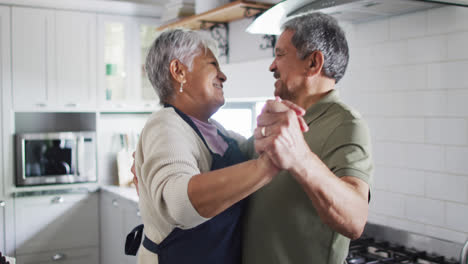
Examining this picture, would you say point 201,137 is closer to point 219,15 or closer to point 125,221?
point 219,15

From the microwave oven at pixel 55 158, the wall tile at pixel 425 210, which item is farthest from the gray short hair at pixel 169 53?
the microwave oven at pixel 55 158

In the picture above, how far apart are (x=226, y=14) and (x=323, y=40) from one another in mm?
1906

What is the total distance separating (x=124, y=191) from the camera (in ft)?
12.4

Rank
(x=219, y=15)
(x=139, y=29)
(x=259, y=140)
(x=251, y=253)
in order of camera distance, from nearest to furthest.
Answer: (x=259, y=140) → (x=251, y=253) → (x=219, y=15) → (x=139, y=29)

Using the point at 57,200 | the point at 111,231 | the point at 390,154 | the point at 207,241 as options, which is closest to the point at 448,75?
the point at 390,154

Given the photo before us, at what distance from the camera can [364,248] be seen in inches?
77.3

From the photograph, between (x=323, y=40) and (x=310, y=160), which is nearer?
(x=310, y=160)

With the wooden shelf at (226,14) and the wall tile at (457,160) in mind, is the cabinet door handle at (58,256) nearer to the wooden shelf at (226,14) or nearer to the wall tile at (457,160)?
the wooden shelf at (226,14)

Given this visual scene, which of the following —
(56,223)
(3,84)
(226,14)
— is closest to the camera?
(226,14)

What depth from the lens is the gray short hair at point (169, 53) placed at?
124cm

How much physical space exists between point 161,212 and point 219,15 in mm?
2234

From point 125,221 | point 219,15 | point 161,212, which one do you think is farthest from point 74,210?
point 161,212

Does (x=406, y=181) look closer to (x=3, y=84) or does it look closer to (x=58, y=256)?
(x=58, y=256)

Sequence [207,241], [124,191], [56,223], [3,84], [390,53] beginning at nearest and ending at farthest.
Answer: [207,241] < [390,53] < [3,84] < [124,191] < [56,223]
